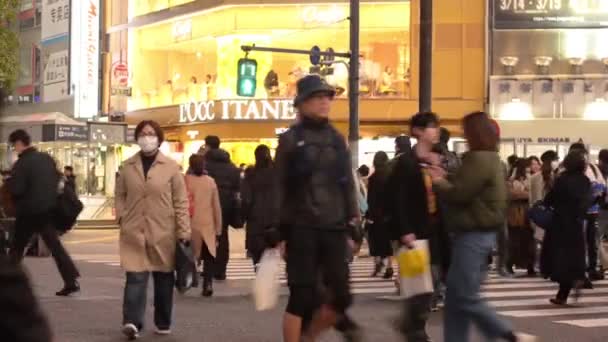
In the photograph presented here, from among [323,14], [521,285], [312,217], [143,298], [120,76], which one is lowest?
[521,285]

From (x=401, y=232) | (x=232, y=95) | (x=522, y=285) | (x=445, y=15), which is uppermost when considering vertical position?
(x=445, y=15)

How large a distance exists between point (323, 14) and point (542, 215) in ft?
88.9

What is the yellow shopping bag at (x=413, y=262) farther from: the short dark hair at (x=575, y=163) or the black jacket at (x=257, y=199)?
the black jacket at (x=257, y=199)

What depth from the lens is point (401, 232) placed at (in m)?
8.28

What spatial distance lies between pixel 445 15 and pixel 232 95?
7876 millimetres

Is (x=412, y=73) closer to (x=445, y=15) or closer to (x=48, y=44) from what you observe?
(x=445, y=15)

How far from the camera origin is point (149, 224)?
31.6 feet

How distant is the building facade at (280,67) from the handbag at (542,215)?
20398mm

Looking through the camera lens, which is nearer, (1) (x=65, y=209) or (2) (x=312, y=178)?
(2) (x=312, y=178)

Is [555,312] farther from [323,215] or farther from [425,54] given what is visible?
[425,54]

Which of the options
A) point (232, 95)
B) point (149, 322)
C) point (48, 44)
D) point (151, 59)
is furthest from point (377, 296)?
point (48, 44)

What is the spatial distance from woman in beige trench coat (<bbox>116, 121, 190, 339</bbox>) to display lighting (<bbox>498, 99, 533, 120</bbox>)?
27942 millimetres

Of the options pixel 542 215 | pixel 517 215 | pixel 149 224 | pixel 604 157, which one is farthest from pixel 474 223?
pixel 517 215

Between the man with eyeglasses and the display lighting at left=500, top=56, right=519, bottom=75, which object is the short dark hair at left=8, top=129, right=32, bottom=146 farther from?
the display lighting at left=500, top=56, right=519, bottom=75
